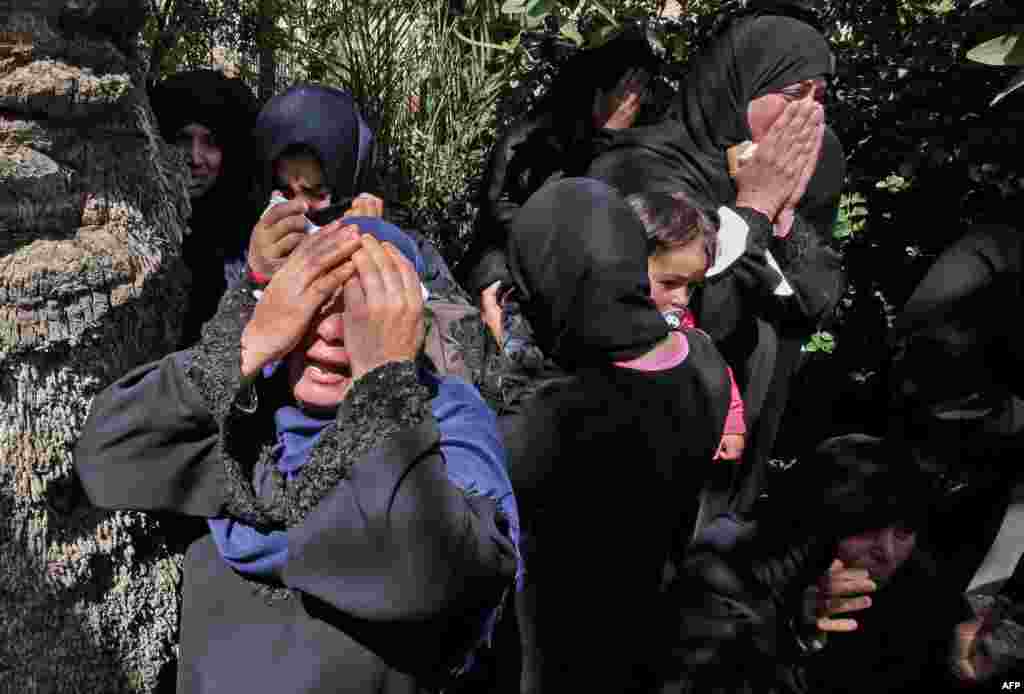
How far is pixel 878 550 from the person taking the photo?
2.20 m

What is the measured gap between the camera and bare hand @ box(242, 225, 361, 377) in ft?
4.74

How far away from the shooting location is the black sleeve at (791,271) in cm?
321

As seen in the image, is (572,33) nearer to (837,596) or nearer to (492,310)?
(492,310)

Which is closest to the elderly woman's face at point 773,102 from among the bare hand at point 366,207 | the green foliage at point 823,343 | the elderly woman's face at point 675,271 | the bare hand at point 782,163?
the bare hand at point 782,163

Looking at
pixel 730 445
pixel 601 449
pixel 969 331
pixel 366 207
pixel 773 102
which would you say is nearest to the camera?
pixel 366 207

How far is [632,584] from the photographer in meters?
2.29

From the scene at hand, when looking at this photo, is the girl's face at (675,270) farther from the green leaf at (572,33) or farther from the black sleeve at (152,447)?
the green leaf at (572,33)

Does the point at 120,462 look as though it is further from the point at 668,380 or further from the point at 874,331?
the point at 874,331

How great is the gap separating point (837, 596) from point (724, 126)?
2.15 m

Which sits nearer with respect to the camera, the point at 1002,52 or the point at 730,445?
the point at 1002,52

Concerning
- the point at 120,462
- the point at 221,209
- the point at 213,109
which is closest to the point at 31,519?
the point at 120,462

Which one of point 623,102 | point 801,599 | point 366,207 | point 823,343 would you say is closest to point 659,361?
point 801,599

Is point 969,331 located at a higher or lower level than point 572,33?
lower

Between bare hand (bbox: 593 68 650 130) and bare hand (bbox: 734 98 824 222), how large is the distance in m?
0.84
